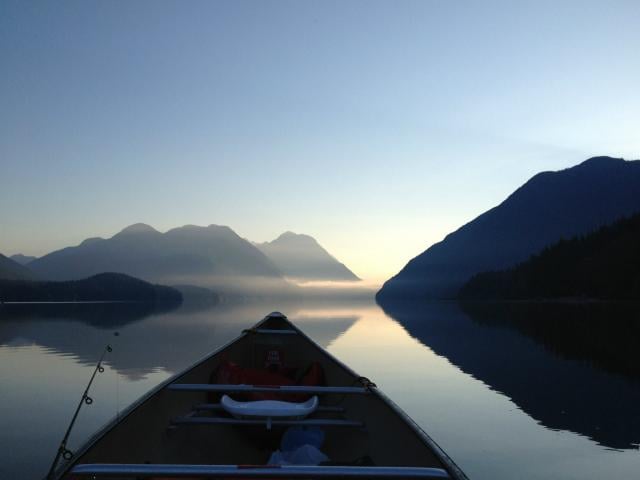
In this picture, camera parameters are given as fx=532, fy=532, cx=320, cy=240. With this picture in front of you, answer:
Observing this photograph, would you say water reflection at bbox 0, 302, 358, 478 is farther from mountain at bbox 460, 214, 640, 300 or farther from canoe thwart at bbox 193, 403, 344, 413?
mountain at bbox 460, 214, 640, 300

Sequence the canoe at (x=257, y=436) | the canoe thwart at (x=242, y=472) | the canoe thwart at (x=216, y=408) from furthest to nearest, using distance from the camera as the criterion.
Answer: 1. the canoe thwart at (x=216, y=408)
2. the canoe at (x=257, y=436)
3. the canoe thwart at (x=242, y=472)

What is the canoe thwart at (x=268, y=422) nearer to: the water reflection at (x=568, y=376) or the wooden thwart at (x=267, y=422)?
the wooden thwart at (x=267, y=422)

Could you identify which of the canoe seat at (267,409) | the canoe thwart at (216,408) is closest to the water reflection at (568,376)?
the canoe thwart at (216,408)

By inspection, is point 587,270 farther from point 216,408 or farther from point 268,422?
point 268,422

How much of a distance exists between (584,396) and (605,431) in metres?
4.24

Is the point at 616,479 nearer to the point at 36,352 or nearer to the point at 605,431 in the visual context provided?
the point at 605,431

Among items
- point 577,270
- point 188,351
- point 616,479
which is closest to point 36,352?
point 188,351

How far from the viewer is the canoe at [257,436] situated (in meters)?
4.21

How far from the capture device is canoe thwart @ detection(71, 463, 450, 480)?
4.00m

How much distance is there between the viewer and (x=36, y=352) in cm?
2850

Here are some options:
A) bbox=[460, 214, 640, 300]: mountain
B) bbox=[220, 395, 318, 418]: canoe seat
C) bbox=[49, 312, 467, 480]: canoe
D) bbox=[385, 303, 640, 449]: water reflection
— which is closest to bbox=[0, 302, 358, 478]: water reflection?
bbox=[49, 312, 467, 480]: canoe

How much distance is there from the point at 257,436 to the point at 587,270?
153 metres

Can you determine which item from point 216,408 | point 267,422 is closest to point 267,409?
point 267,422

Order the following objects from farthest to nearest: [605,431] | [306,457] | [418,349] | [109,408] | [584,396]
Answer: [418,349]
[584,396]
[109,408]
[605,431]
[306,457]
